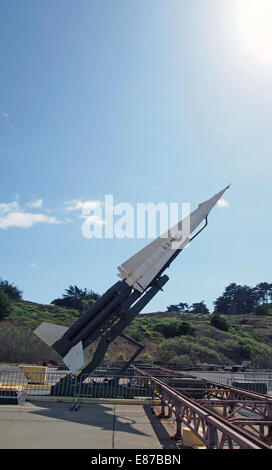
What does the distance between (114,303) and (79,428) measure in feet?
13.8

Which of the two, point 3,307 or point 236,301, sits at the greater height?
point 236,301

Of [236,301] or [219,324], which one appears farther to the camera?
[236,301]

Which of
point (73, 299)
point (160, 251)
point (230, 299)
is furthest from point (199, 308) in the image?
point (160, 251)

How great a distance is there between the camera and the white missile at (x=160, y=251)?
426 inches

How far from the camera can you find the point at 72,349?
34.3ft

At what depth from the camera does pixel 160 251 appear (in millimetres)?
11453

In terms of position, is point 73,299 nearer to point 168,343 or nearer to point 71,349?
point 168,343

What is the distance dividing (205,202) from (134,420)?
7716mm

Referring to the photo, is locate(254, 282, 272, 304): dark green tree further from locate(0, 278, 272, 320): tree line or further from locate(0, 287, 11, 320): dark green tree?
locate(0, 287, 11, 320): dark green tree
